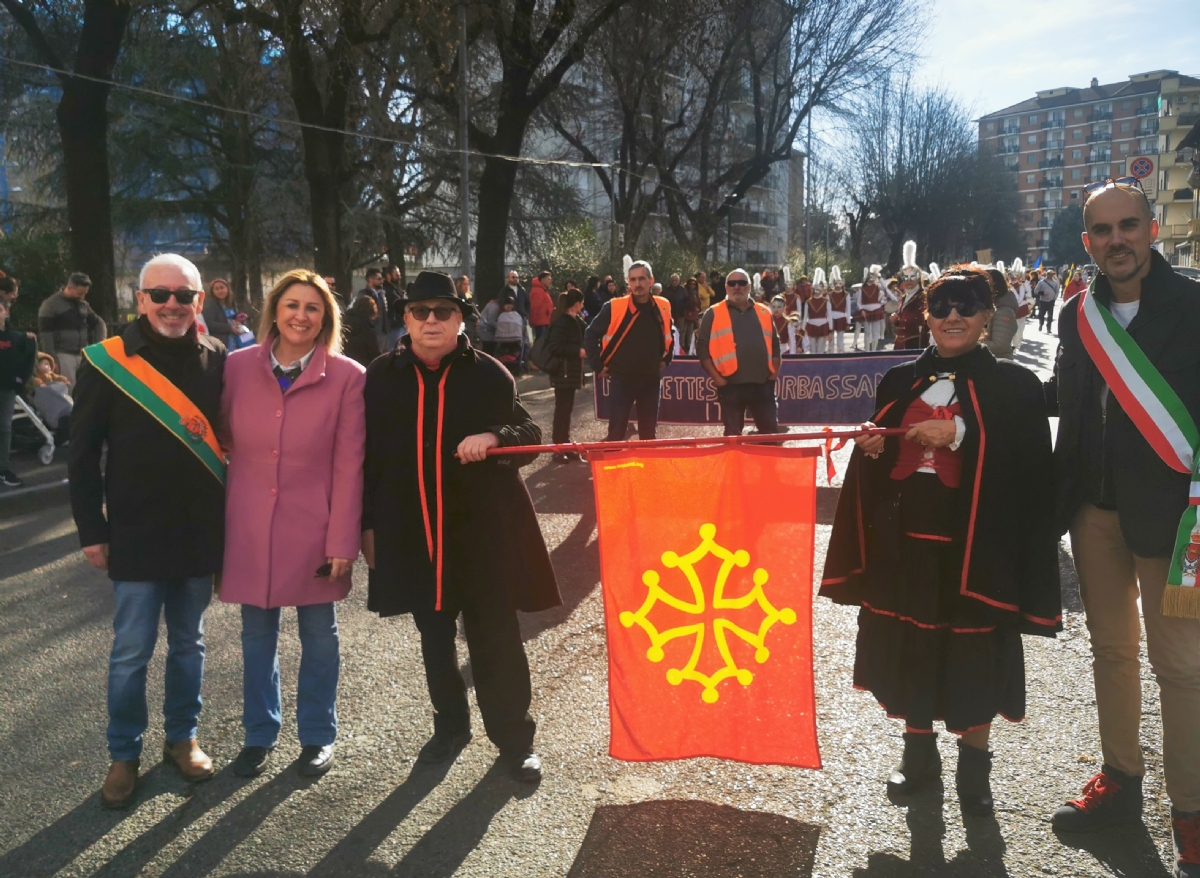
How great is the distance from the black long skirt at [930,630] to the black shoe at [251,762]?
2228 millimetres

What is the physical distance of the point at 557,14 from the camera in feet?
60.7

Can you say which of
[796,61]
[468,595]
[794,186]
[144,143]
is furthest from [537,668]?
[794,186]

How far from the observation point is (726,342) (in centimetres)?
842

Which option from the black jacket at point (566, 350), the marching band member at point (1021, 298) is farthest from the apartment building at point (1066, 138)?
the black jacket at point (566, 350)

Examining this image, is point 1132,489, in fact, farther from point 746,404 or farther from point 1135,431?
point 746,404

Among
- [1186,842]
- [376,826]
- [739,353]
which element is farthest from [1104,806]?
[739,353]

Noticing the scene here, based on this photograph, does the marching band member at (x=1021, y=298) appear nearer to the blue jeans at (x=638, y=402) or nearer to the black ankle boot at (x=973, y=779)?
the blue jeans at (x=638, y=402)

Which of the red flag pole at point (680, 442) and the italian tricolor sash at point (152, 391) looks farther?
the italian tricolor sash at point (152, 391)

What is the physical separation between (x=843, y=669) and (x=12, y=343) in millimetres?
8046

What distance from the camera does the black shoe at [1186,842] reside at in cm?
300

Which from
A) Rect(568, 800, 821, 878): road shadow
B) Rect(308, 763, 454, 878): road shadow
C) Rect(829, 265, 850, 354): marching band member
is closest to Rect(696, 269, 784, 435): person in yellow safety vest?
Rect(308, 763, 454, 878): road shadow

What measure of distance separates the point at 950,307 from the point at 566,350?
7.28 m

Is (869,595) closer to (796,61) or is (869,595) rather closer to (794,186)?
(796,61)

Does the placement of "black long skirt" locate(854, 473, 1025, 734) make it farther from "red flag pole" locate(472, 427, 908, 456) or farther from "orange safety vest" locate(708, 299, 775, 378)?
"orange safety vest" locate(708, 299, 775, 378)
